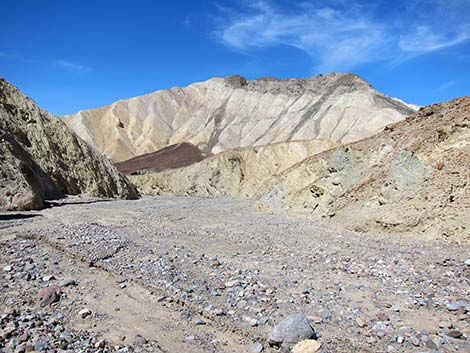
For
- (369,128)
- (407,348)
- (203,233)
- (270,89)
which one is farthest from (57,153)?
(270,89)

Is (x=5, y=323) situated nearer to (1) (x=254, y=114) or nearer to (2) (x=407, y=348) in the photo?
(2) (x=407, y=348)

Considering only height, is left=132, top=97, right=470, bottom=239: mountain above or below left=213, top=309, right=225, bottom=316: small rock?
above

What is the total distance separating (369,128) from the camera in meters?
78.4

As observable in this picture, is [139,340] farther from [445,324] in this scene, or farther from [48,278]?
[445,324]

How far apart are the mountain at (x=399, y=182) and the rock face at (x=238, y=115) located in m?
59.9

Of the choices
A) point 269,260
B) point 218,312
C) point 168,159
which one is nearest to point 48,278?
point 218,312

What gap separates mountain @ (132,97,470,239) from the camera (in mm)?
13430

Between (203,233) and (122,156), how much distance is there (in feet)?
299

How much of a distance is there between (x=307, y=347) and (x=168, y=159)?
277 ft

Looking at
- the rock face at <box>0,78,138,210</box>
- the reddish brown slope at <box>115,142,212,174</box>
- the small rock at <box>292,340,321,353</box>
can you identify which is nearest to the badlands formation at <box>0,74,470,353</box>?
the small rock at <box>292,340,321,353</box>

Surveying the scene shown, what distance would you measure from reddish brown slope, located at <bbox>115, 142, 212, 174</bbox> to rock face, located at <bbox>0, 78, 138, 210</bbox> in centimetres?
4649

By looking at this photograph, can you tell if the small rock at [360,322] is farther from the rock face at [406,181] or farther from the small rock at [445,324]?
the rock face at [406,181]

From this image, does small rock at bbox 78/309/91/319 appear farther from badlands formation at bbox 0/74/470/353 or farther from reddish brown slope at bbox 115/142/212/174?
reddish brown slope at bbox 115/142/212/174

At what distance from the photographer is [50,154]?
99.5 ft
